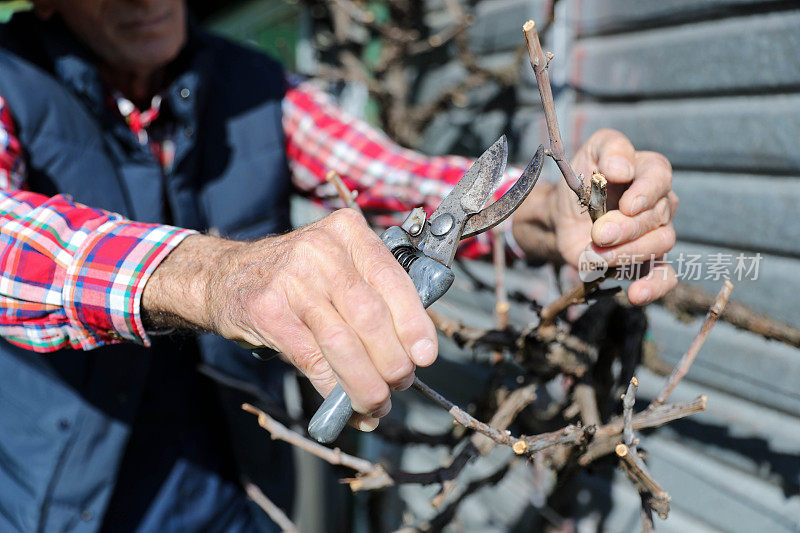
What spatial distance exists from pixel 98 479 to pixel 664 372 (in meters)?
1.68

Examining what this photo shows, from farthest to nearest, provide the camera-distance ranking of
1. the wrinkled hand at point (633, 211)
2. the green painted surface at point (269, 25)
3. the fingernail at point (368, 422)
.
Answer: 1. the green painted surface at point (269, 25)
2. the wrinkled hand at point (633, 211)
3. the fingernail at point (368, 422)

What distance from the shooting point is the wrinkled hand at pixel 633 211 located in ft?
3.85

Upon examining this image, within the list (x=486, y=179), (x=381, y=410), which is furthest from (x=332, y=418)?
(x=486, y=179)

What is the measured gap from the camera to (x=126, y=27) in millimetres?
1772

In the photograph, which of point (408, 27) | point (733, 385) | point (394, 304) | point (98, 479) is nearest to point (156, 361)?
point (98, 479)

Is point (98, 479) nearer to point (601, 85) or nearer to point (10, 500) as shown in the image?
point (10, 500)

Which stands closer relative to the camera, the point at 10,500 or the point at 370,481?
the point at 370,481

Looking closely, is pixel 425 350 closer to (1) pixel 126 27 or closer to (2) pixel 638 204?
(2) pixel 638 204

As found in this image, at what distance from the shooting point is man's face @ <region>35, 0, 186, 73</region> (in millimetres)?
1738

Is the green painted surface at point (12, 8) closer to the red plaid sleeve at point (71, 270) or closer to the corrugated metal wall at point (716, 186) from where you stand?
the red plaid sleeve at point (71, 270)

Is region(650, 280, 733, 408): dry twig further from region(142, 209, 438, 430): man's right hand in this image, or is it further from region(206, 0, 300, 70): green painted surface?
region(206, 0, 300, 70): green painted surface

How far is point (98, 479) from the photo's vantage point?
5.82 feet

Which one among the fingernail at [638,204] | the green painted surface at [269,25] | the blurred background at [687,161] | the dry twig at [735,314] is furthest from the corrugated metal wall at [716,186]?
the green painted surface at [269,25]

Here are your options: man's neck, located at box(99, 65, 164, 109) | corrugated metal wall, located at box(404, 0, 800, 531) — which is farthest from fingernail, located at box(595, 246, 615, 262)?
man's neck, located at box(99, 65, 164, 109)
